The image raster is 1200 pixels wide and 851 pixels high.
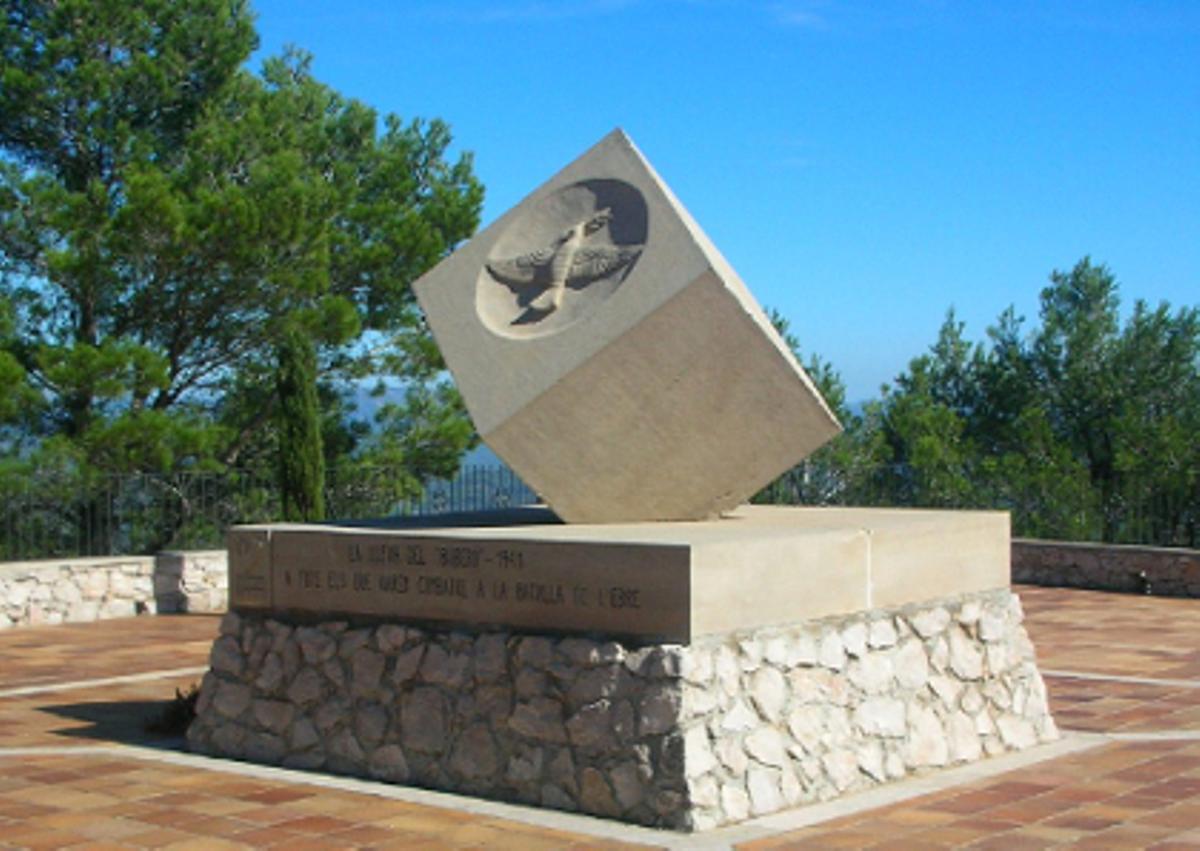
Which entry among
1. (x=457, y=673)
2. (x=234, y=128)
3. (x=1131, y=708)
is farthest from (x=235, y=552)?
(x=234, y=128)

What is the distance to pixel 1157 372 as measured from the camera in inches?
1078

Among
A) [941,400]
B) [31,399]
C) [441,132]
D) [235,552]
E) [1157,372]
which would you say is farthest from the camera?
[941,400]

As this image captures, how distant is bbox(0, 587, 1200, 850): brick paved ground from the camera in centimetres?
639

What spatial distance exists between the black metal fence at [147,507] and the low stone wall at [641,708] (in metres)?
7.82

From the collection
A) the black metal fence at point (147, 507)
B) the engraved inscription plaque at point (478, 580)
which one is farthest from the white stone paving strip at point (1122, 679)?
the black metal fence at point (147, 507)

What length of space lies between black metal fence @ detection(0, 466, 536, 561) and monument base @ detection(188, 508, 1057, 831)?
25.2 ft

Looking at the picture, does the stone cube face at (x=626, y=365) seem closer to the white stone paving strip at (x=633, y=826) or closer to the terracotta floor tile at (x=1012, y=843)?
the white stone paving strip at (x=633, y=826)

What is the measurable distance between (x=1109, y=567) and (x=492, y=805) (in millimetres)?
11739

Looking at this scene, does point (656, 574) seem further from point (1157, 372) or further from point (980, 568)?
point (1157, 372)

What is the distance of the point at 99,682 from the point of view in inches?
447

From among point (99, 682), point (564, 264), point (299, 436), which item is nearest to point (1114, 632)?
point (564, 264)

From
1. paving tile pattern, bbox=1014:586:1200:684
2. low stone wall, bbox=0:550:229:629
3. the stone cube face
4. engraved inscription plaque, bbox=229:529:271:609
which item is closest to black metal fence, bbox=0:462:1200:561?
low stone wall, bbox=0:550:229:629

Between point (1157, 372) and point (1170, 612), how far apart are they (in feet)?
44.1

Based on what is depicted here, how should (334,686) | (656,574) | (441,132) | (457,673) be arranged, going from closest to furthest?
(656,574) → (457,673) → (334,686) → (441,132)
